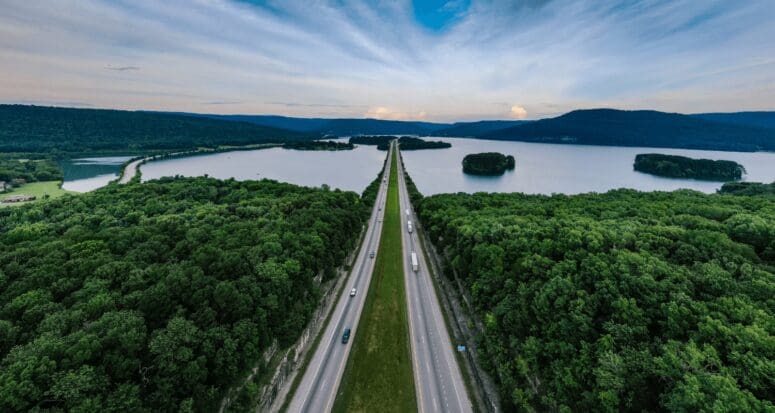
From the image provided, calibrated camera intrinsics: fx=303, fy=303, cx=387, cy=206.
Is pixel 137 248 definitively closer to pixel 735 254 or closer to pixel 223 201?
pixel 223 201

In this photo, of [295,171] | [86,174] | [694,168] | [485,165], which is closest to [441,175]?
[485,165]

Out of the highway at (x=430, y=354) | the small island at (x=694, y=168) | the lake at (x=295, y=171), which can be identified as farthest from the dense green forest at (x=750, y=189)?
the lake at (x=295, y=171)

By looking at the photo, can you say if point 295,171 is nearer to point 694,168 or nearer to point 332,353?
point 332,353

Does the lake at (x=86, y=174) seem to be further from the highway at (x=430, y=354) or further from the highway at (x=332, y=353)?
the highway at (x=430, y=354)

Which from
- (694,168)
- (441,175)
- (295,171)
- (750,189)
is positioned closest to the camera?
(750,189)

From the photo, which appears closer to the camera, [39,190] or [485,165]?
[39,190]
